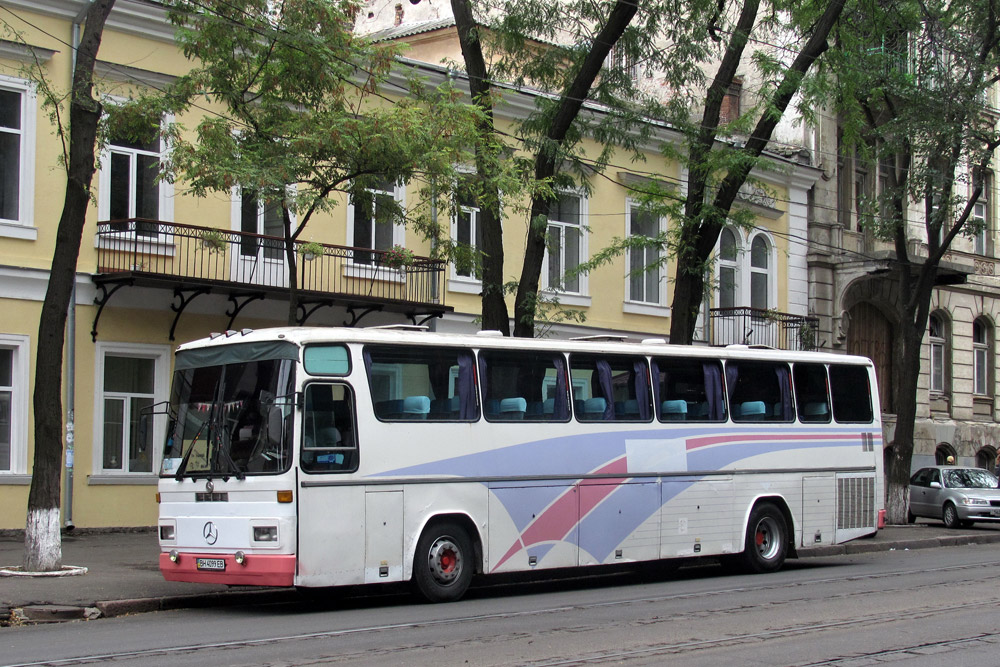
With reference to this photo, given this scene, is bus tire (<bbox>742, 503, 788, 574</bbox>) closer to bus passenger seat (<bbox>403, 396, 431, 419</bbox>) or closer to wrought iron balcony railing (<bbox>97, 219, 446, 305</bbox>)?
bus passenger seat (<bbox>403, 396, 431, 419</bbox>)

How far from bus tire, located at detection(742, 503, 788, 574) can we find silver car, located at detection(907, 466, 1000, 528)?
1135 centimetres

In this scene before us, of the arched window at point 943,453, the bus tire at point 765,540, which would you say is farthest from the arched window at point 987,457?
the bus tire at point 765,540

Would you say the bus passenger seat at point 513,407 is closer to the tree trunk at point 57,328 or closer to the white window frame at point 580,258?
the tree trunk at point 57,328

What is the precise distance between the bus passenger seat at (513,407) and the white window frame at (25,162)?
979 cm

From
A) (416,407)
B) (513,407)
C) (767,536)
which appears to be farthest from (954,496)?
(416,407)

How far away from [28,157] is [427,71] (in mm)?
8241

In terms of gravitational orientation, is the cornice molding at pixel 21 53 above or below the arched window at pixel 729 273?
above

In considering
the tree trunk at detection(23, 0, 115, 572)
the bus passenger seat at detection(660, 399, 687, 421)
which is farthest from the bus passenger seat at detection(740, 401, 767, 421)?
the tree trunk at detection(23, 0, 115, 572)

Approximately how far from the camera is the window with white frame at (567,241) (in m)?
28.4

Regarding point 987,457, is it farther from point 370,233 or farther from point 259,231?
point 259,231

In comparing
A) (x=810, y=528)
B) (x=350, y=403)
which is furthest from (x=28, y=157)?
(x=810, y=528)

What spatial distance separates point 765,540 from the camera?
17875mm

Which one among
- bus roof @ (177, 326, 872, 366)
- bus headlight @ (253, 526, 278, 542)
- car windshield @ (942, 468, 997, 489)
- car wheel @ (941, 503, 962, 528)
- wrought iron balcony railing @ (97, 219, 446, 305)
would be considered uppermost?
wrought iron balcony railing @ (97, 219, 446, 305)

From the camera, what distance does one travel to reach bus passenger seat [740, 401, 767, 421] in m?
17.3
